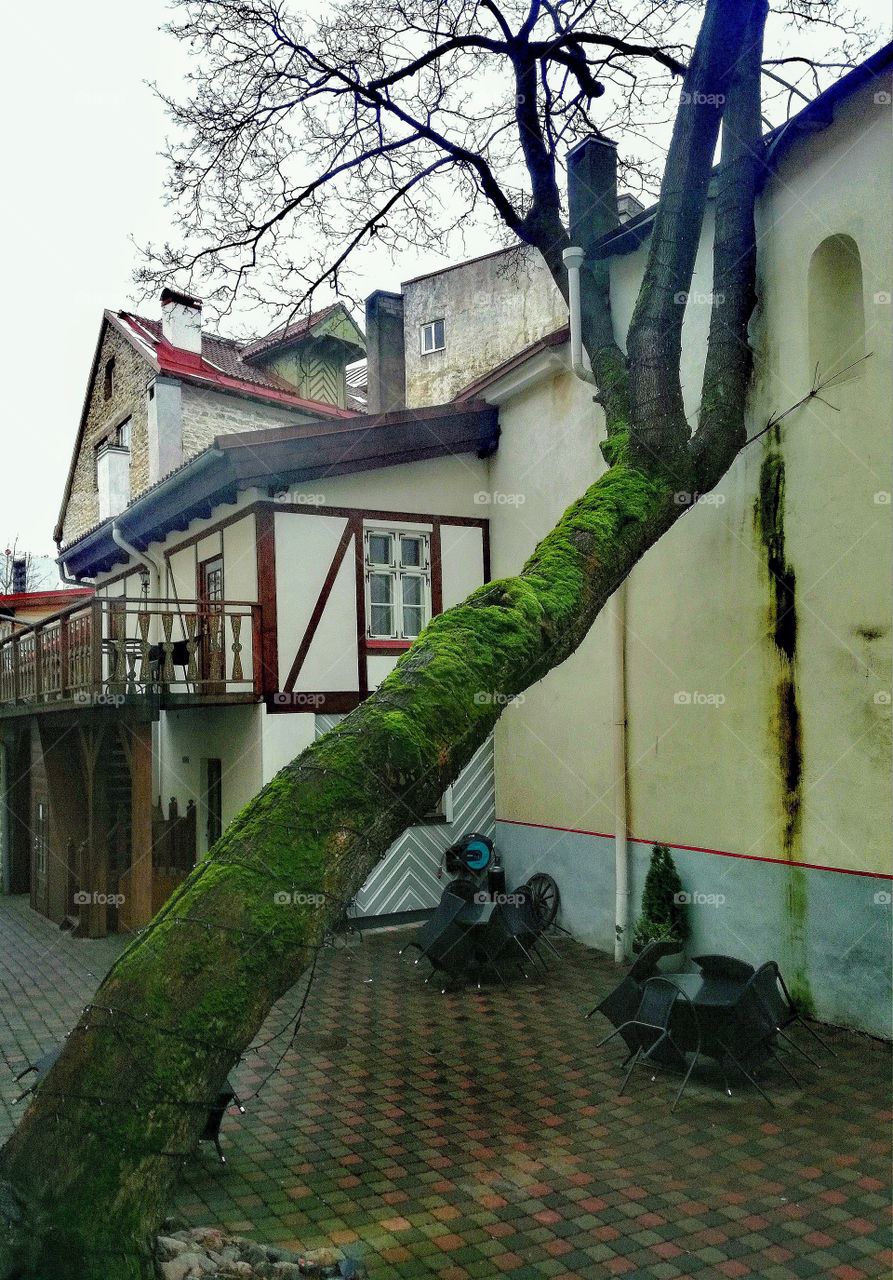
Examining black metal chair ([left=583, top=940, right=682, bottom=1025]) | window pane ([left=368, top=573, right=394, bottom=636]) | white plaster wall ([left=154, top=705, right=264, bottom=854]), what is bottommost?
black metal chair ([left=583, top=940, right=682, bottom=1025])

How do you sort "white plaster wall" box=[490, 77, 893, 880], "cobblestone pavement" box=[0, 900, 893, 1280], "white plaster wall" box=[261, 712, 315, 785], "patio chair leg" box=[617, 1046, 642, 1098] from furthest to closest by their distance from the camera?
"white plaster wall" box=[261, 712, 315, 785]
"white plaster wall" box=[490, 77, 893, 880]
"patio chair leg" box=[617, 1046, 642, 1098]
"cobblestone pavement" box=[0, 900, 893, 1280]

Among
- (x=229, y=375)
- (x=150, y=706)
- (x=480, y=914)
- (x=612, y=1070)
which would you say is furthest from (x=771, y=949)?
(x=229, y=375)

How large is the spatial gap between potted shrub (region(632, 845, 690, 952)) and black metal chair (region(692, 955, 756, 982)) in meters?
1.95

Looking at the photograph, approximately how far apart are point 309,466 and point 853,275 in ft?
18.7

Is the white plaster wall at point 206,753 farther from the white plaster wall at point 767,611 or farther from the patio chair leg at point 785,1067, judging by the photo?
the patio chair leg at point 785,1067

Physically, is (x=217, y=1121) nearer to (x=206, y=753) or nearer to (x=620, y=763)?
(x=620, y=763)

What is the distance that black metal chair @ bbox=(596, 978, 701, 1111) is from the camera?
6.29 meters

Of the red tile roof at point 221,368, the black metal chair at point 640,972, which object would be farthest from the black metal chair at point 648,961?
the red tile roof at point 221,368

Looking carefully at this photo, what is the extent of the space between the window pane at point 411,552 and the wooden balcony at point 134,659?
6.43 ft

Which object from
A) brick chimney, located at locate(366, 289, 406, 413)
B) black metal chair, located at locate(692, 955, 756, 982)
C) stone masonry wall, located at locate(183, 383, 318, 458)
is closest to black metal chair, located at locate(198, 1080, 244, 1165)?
black metal chair, located at locate(692, 955, 756, 982)

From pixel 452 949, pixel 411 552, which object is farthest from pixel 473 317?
pixel 452 949

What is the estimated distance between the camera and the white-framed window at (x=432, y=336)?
23016 mm

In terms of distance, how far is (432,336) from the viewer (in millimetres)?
23312

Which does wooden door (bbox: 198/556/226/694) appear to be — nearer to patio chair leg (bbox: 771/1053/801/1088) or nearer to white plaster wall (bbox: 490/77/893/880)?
white plaster wall (bbox: 490/77/893/880)
